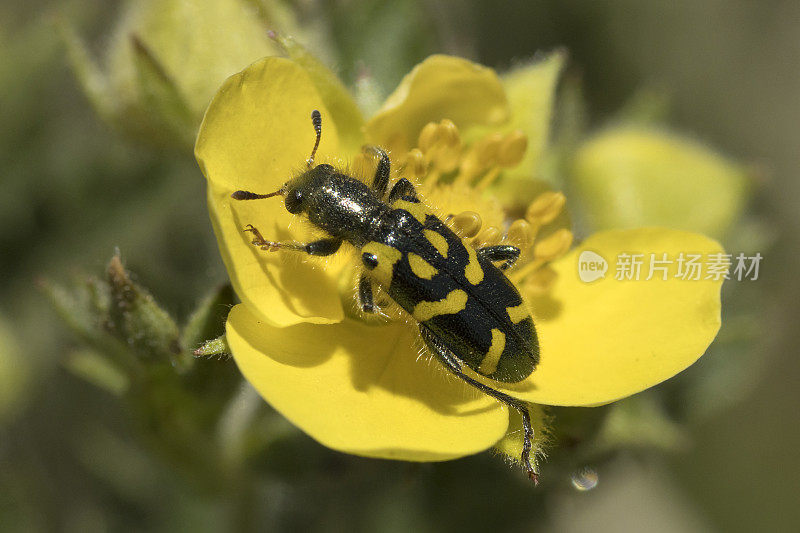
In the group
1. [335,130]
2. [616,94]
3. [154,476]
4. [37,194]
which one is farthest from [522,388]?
Answer: [616,94]

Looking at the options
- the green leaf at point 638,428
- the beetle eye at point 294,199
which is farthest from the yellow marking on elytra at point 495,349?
the green leaf at point 638,428

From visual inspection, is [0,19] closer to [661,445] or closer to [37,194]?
[37,194]

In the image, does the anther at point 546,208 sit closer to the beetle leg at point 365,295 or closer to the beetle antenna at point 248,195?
the beetle leg at point 365,295

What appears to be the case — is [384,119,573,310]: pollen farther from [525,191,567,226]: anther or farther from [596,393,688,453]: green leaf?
[596,393,688,453]: green leaf

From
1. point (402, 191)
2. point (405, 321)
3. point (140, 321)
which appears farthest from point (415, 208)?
point (140, 321)

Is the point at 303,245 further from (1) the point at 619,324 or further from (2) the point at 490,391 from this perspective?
(1) the point at 619,324
